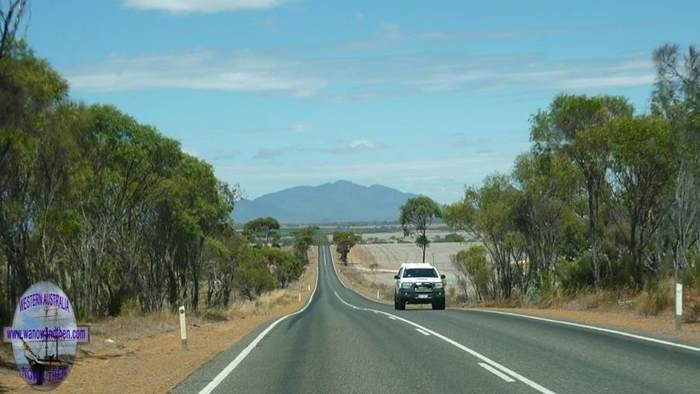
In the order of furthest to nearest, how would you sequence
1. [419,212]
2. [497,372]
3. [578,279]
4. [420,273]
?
[419,212], [420,273], [578,279], [497,372]

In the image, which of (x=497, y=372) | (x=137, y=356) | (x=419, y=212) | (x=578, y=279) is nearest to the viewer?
(x=497, y=372)

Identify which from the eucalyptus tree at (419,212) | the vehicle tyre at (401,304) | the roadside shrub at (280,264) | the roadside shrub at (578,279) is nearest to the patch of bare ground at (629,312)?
the roadside shrub at (578,279)

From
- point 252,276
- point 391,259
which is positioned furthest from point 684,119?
point 391,259

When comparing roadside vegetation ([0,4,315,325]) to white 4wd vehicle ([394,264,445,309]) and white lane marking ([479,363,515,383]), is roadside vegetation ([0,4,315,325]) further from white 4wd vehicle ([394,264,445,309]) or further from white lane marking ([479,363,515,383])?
white 4wd vehicle ([394,264,445,309])

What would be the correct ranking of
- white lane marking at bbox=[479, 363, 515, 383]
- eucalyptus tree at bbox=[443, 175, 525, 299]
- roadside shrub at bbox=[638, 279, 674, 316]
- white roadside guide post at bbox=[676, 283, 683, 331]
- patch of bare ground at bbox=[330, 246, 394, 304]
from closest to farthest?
white lane marking at bbox=[479, 363, 515, 383]
white roadside guide post at bbox=[676, 283, 683, 331]
roadside shrub at bbox=[638, 279, 674, 316]
eucalyptus tree at bbox=[443, 175, 525, 299]
patch of bare ground at bbox=[330, 246, 394, 304]

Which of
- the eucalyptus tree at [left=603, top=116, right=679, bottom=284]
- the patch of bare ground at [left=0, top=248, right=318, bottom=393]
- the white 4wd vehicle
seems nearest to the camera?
the patch of bare ground at [left=0, top=248, right=318, bottom=393]

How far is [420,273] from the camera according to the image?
1442 inches

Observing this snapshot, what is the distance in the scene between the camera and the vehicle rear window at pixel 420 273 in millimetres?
36375

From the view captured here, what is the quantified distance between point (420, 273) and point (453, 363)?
900 inches

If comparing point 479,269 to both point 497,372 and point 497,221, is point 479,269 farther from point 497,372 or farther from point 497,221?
point 497,372

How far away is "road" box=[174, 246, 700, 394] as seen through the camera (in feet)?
37.2

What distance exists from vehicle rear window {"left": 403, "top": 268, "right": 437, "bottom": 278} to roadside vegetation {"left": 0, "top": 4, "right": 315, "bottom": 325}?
1171 centimetres

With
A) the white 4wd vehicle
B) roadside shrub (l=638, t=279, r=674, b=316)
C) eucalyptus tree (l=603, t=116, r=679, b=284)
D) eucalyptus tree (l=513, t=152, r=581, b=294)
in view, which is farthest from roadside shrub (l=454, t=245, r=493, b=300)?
roadside shrub (l=638, t=279, r=674, b=316)

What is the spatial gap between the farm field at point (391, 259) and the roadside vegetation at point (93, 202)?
6825 cm
